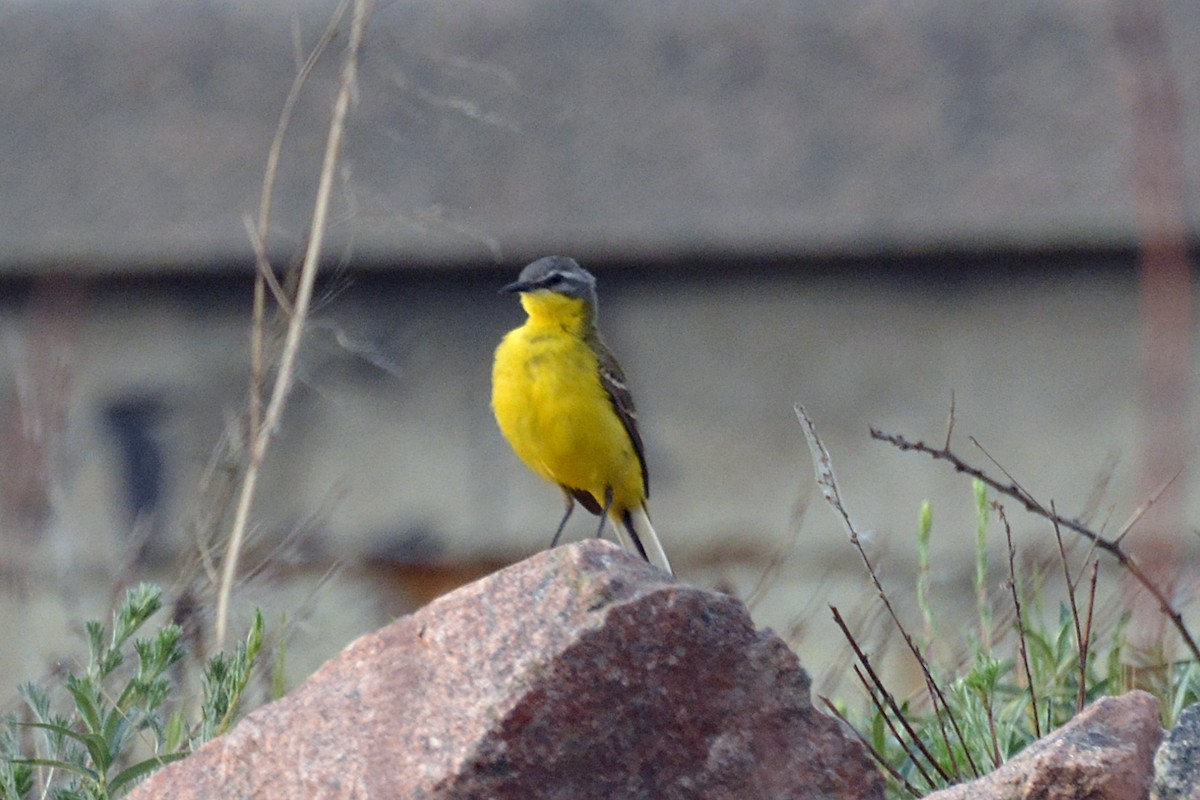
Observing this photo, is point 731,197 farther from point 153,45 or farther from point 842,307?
point 153,45

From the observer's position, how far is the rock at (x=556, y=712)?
3096 mm

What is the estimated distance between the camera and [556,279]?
21.1 feet

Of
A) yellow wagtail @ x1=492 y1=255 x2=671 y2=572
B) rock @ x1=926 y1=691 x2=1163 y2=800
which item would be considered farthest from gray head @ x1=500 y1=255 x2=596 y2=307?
rock @ x1=926 y1=691 x2=1163 y2=800

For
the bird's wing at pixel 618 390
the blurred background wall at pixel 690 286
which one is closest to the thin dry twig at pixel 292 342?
the bird's wing at pixel 618 390

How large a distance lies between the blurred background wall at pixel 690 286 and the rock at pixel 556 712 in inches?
336

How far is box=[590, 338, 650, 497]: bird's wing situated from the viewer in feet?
20.7

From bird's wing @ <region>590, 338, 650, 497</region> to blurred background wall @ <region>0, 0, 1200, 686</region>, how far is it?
5.56m

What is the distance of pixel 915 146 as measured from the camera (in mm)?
13578

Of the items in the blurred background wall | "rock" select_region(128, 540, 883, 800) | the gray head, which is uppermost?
the gray head

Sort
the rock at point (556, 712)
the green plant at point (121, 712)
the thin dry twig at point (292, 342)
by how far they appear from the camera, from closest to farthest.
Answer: the rock at point (556, 712)
the green plant at point (121, 712)
the thin dry twig at point (292, 342)

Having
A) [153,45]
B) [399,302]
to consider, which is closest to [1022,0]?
[399,302]

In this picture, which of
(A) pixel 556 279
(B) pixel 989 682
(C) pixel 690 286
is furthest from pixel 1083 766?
(C) pixel 690 286

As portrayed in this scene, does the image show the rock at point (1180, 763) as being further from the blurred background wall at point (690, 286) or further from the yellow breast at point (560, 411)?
the blurred background wall at point (690, 286)

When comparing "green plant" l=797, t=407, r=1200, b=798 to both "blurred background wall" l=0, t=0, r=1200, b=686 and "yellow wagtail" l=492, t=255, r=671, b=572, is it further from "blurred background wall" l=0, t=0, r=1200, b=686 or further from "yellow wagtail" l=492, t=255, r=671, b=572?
"blurred background wall" l=0, t=0, r=1200, b=686
